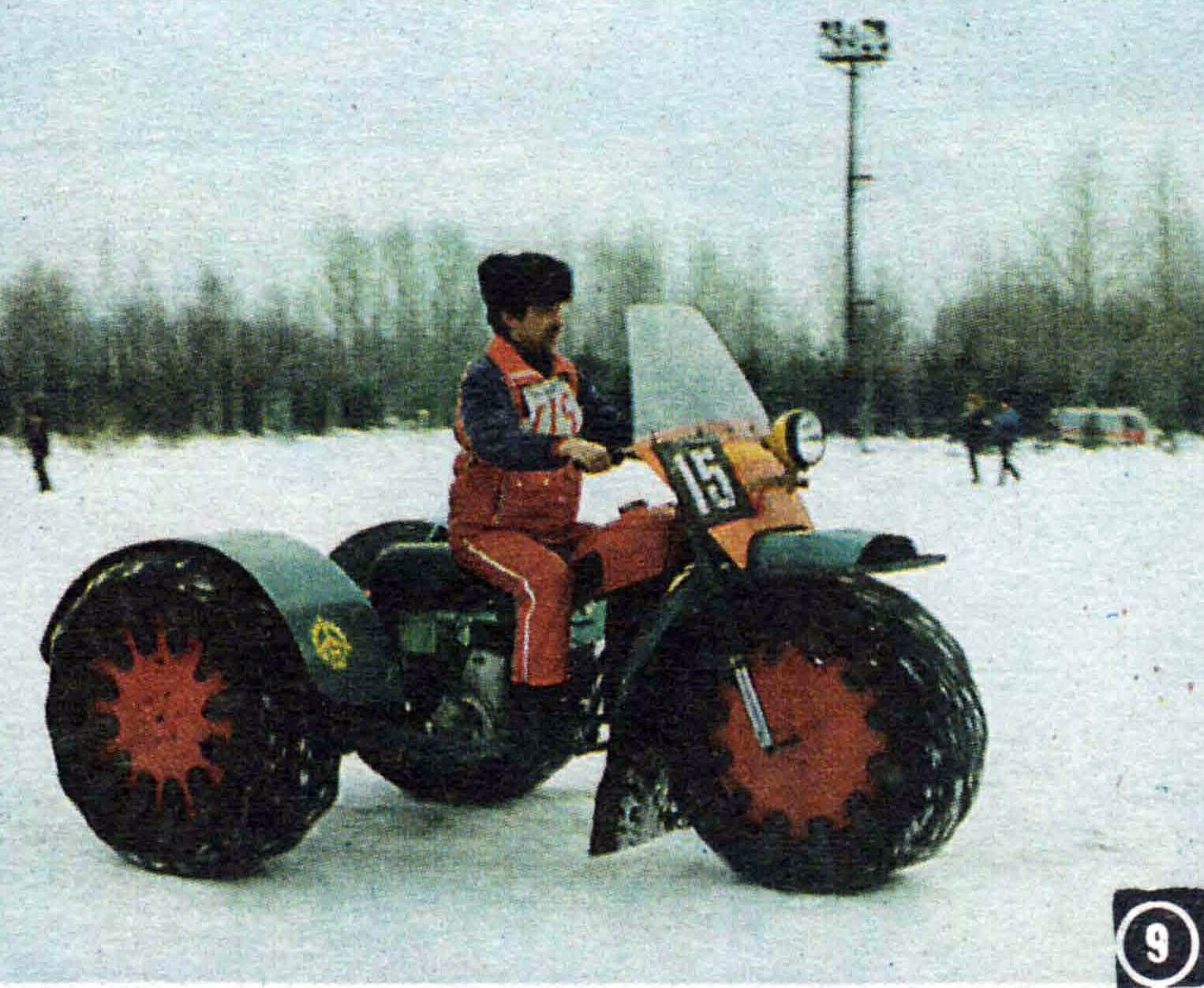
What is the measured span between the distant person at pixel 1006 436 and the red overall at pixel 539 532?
59.8 feet

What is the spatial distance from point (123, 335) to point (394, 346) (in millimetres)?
8759

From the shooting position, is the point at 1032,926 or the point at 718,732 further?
the point at 718,732

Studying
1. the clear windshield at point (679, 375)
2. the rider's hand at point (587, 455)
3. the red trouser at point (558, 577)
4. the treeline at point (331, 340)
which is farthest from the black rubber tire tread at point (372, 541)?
the rider's hand at point (587, 455)

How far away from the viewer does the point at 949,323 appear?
89.6ft

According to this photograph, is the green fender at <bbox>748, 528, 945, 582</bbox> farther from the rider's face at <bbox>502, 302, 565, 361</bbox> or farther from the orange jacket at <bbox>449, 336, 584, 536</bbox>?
the rider's face at <bbox>502, 302, 565, 361</bbox>

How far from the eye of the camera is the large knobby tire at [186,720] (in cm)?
464

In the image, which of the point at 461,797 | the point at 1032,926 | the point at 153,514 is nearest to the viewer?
the point at 1032,926

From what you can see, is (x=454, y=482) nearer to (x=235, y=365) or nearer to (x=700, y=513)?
(x=700, y=513)

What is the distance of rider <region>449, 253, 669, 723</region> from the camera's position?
181 inches

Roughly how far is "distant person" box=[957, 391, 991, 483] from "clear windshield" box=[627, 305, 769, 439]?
59.9 feet

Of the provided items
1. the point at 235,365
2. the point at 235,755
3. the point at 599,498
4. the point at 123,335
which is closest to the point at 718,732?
the point at 235,755

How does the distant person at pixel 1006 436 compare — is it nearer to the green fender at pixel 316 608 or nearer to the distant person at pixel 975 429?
the distant person at pixel 975 429

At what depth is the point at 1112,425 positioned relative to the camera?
31656 mm

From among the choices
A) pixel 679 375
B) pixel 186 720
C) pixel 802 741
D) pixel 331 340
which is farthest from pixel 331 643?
pixel 331 340
